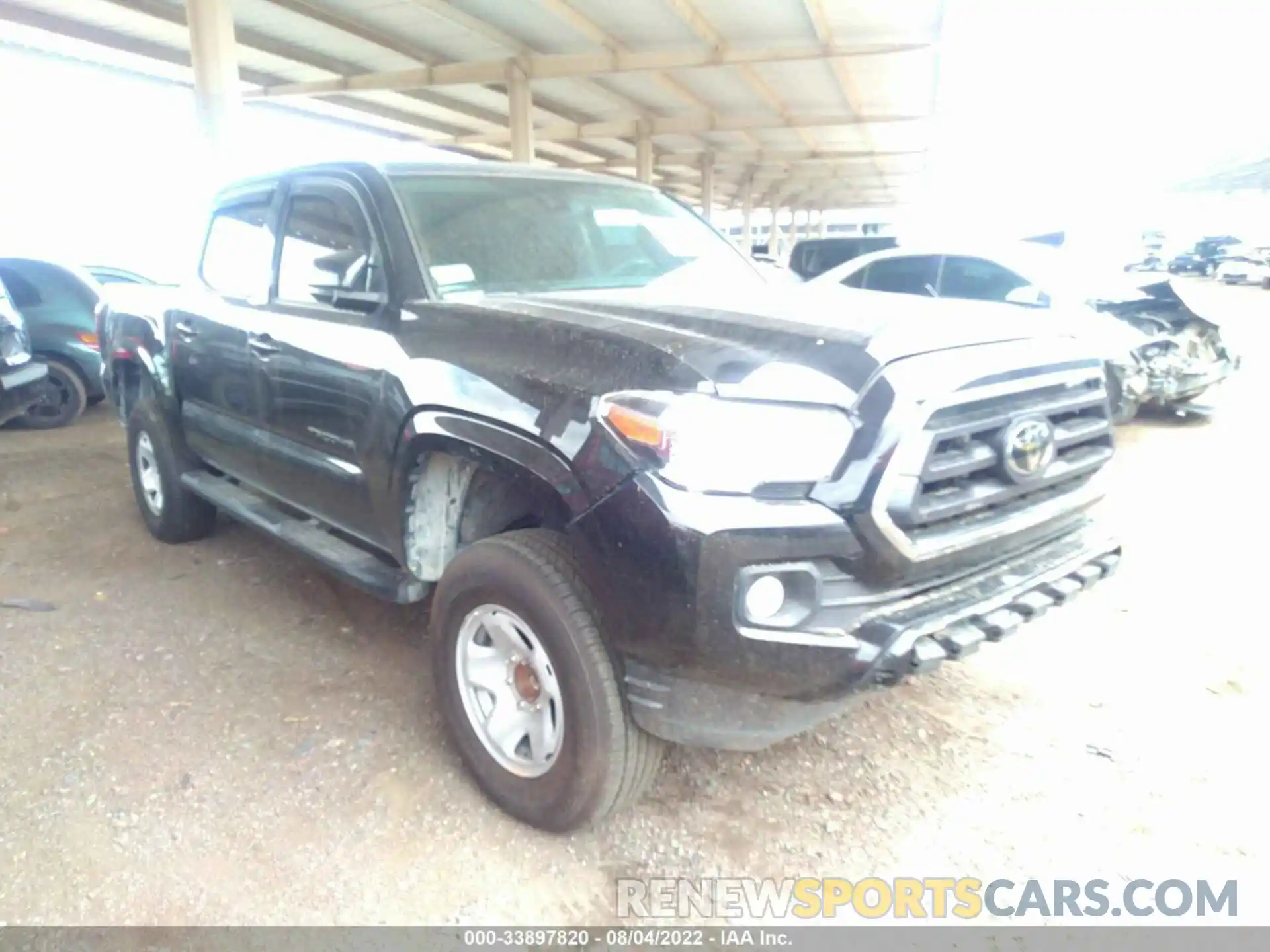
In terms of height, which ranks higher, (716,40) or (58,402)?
(716,40)

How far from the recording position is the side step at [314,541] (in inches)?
118

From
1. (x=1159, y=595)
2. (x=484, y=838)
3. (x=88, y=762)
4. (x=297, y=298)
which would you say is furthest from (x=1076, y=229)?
(x=88, y=762)

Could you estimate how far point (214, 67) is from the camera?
10266 millimetres

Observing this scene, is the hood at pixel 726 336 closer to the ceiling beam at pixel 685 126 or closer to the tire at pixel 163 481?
the tire at pixel 163 481

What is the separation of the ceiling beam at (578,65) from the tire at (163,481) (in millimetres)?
10750

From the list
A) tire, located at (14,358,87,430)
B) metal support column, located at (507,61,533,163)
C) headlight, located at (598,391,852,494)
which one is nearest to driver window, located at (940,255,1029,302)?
headlight, located at (598,391,852,494)

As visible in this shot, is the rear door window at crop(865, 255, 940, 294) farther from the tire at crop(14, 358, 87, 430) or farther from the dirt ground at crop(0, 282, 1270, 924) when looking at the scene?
the tire at crop(14, 358, 87, 430)

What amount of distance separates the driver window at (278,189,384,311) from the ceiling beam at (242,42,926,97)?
11156 mm

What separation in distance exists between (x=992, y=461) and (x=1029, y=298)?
4.35 m

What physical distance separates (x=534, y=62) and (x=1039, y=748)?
13.9 meters

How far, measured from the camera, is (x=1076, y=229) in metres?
9.21

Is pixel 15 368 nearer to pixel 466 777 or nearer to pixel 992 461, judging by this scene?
pixel 466 777

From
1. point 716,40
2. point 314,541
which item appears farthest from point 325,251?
point 716,40

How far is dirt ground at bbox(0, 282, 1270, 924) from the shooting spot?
7.58 feet
